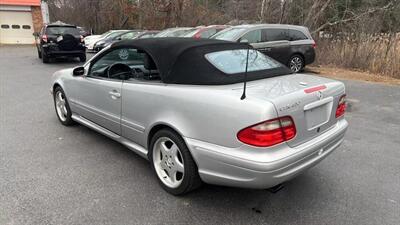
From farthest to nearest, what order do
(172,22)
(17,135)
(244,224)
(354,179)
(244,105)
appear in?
(172,22) → (17,135) → (354,179) → (244,224) → (244,105)

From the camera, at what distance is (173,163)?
10.8 ft

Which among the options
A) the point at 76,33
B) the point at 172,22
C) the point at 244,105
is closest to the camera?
the point at 244,105

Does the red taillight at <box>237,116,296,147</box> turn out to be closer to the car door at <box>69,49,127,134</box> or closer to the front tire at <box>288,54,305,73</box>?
the car door at <box>69,49,127,134</box>

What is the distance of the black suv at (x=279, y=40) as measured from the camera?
10547 millimetres

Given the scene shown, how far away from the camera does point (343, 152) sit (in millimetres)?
4480

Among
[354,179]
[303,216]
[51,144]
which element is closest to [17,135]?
[51,144]

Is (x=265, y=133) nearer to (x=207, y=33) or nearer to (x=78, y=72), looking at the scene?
(x=78, y=72)

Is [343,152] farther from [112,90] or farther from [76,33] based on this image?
[76,33]

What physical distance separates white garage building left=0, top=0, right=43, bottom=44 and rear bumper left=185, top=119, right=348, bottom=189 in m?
31.0

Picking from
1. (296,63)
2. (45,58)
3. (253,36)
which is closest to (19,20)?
(45,58)

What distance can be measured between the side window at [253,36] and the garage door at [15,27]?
83.1 ft

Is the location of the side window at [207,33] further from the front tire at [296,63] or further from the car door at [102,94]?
the car door at [102,94]

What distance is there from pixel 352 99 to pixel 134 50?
237 inches

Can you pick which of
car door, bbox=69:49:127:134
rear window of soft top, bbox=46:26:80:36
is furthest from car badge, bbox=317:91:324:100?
rear window of soft top, bbox=46:26:80:36
